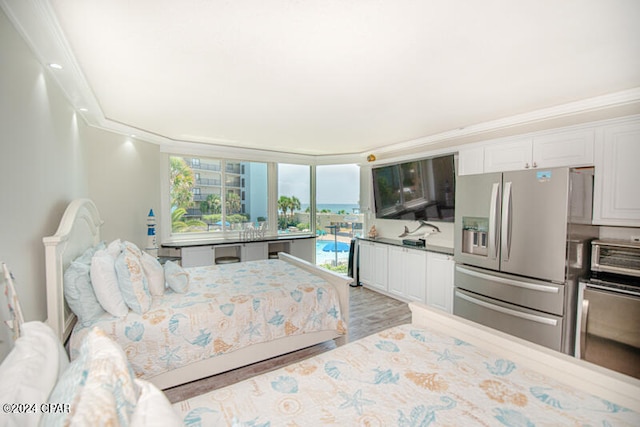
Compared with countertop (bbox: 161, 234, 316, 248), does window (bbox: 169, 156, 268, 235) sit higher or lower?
higher

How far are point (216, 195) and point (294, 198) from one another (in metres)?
1.55

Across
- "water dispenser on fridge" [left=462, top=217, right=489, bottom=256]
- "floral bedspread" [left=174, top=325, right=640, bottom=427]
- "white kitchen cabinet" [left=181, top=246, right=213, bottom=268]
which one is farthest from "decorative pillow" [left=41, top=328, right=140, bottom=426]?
"white kitchen cabinet" [left=181, top=246, right=213, bottom=268]

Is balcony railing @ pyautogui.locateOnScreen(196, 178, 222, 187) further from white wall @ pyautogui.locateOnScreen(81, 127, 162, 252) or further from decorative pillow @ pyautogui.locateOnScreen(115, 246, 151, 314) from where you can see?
decorative pillow @ pyautogui.locateOnScreen(115, 246, 151, 314)

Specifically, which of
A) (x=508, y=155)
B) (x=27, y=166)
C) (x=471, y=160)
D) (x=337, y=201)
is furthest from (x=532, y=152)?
(x=27, y=166)

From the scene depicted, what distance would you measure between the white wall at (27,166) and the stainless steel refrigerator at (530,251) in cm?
352

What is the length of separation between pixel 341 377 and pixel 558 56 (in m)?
2.36

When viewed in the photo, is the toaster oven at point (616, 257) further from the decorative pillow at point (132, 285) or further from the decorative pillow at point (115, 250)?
the decorative pillow at point (115, 250)

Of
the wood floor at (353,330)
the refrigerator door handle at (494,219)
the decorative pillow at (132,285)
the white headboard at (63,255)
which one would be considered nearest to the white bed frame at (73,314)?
the white headboard at (63,255)

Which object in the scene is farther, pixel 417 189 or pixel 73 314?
pixel 417 189

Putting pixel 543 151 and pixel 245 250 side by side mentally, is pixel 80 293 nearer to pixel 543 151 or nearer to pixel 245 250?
pixel 245 250

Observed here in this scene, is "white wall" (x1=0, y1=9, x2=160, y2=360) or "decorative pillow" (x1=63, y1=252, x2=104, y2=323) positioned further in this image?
"decorative pillow" (x1=63, y1=252, x2=104, y2=323)

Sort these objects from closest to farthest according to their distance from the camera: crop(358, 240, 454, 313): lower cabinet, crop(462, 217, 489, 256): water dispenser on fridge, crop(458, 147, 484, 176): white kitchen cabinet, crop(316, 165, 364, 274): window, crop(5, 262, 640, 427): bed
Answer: crop(5, 262, 640, 427): bed → crop(462, 217, 489, 256): water dispenser on fridge → crop(458, 147, 484, 176): white kitchen cabinet → crop(358, 240, 454, 313): lower cabinet → crop(316, 165, 364, 274): window

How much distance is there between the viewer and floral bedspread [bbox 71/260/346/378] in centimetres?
194

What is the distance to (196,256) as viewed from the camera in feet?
14.8
